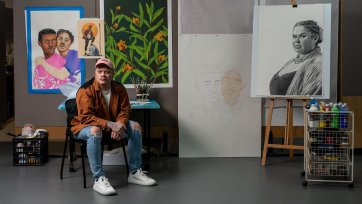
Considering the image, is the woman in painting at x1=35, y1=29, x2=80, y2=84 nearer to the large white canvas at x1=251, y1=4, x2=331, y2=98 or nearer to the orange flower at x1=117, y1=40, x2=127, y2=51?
the orange flower at x1=117, y1=40, x2=127, y2=51

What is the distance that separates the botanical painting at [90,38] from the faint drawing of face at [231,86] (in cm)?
142

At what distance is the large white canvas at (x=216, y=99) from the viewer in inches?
216

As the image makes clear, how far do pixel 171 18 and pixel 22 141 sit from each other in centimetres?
211

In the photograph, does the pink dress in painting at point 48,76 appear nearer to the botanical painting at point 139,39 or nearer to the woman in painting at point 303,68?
the botanical painting at point 139,39

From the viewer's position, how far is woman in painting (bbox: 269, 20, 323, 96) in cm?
511

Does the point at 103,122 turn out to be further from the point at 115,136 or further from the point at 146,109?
the point at 146,109

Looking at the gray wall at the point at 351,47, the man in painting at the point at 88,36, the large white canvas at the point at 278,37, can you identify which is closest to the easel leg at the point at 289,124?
the large white canvas at the point at 278,37

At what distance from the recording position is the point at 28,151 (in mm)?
5133

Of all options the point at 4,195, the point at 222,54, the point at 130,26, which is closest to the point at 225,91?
the point at 222,54

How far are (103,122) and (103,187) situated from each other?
1.80 feet

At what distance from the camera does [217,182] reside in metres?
4.45

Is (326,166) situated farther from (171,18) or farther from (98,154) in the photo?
(171,18)

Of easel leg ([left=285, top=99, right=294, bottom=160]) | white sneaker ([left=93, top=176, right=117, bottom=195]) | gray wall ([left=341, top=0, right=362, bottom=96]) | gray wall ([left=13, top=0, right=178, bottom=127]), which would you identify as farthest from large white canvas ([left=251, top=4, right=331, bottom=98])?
white sneaker ([left=93, top=176, right=117, bottom=195])

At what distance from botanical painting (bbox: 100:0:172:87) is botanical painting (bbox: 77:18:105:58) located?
7 cm
